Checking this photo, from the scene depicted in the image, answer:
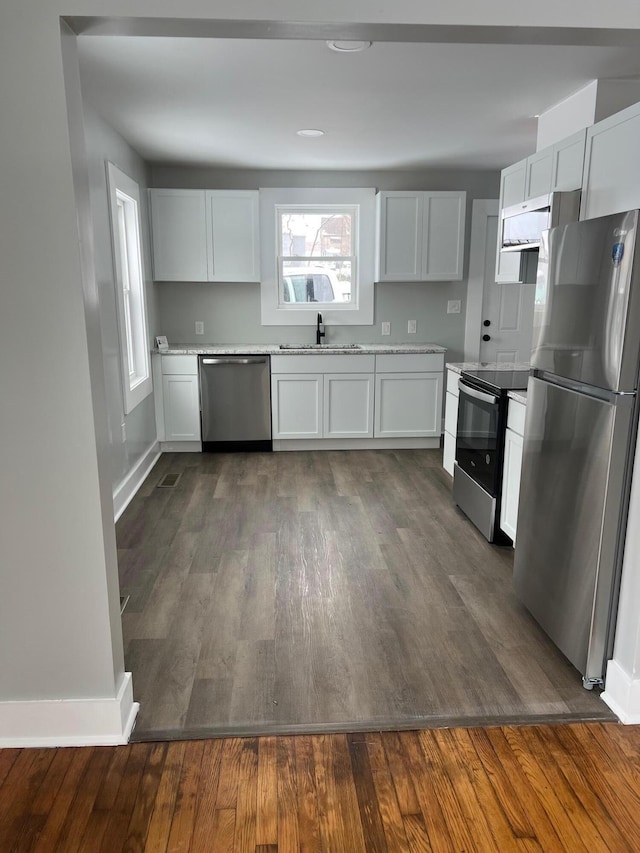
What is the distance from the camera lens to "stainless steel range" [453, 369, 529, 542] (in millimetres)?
3398

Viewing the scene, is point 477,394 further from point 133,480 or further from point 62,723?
point 62,723

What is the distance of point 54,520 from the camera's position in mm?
1882

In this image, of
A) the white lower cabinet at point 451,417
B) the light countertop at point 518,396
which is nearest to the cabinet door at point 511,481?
the light countertop at point 518,396

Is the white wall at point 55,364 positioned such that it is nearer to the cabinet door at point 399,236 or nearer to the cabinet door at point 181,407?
the cabinet door at point 181,407

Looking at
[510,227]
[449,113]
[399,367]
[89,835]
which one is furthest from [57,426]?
[399,367]

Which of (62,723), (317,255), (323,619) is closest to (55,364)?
(62,723)

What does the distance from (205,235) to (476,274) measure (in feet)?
8.10

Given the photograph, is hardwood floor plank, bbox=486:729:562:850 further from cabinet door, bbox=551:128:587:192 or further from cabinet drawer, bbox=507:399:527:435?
cabinet door, bbox=551:128:587:192

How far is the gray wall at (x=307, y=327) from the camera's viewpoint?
5539 mm

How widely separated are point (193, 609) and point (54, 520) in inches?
44.5

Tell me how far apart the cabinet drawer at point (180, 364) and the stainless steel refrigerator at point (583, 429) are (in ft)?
11.0

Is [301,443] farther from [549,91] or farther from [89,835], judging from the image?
[89,835]

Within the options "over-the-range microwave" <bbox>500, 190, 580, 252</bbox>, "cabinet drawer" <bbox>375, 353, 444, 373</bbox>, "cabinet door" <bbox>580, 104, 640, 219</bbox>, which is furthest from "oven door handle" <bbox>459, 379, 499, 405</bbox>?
"cabinet drawer" <bbox>375, 353, 444, 373</bbox>

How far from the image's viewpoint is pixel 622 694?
7.02ft
